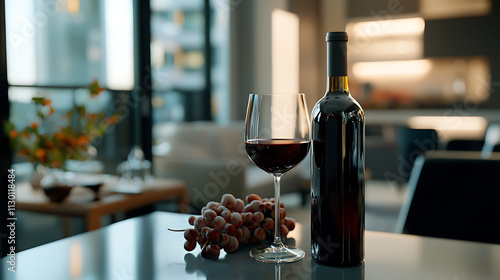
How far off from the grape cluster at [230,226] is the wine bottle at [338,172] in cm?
12

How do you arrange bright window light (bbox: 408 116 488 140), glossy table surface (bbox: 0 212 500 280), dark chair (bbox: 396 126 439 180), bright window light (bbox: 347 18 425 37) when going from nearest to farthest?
glossy table surface (bbox: 0 212 500 280) < dark chair (bbox: 396 126 439 180) < bright window light (bbox: 408 116 488 140) < bright window light (bbox: 347 18 425 37)

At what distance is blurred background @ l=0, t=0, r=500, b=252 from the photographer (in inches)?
126

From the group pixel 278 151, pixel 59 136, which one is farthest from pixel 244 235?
pixel 59 136

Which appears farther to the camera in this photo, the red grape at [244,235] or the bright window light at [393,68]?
the bright window light at [393,68]

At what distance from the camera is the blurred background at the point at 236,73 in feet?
10.5

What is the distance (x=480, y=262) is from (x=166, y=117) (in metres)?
3.97

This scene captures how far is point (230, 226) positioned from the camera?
2.16ft

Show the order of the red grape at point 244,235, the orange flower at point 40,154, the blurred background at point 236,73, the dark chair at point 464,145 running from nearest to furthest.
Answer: the red grape at point 244,235 < the orange flower at point 40,154 < the blurred background at point 236,73 < the dark chair at point 464,145

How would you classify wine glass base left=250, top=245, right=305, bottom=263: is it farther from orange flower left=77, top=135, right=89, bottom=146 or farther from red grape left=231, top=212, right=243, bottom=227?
orange flower left=77, top=135, right=89, bottom=146

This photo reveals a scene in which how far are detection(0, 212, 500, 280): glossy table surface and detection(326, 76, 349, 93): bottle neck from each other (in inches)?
8.8

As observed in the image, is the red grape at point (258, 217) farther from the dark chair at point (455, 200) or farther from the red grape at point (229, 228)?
the dark chair at point (455, 200)

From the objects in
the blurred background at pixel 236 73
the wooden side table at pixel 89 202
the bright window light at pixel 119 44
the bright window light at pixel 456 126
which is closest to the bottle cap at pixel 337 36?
the wooden side table at pixel 89 202

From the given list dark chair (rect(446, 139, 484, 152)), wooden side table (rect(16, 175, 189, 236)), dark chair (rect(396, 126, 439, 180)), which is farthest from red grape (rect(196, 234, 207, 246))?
dark chair (rect(396, 126, 439, 180))

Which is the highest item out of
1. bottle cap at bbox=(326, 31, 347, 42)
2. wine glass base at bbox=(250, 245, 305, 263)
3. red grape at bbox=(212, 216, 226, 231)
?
bottle cap at bbox=(326, 31, 347, 42)
